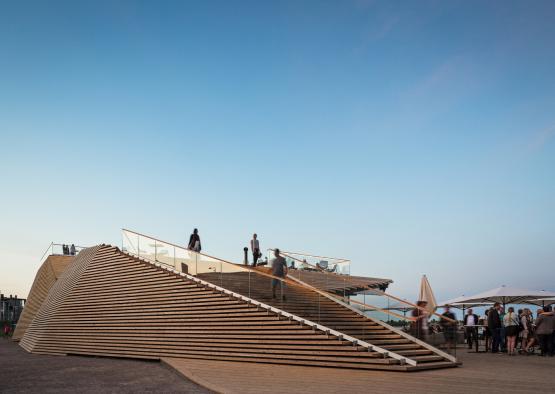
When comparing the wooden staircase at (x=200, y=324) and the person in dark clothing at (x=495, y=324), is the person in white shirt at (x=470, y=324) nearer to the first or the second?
the person in dark clothing at (x=495, y=324)

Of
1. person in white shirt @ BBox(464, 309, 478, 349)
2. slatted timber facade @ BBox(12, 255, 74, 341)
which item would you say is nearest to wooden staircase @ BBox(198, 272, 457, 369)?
person in white shirt @ BBox(464, 309, 478, 349)

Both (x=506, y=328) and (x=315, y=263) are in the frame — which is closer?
(x=506, y=328)

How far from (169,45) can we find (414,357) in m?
12.3

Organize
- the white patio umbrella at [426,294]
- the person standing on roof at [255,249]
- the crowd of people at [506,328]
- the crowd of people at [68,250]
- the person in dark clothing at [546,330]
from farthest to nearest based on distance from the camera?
the crowd of people at [68,250], the person standing on roof at [255,249], the white patio umbrella at [426,294], the person in dark clothing at [546,330], the crowd of people at [506,328]

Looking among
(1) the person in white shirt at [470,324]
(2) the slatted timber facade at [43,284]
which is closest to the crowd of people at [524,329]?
(1) the person in white shirt at [470,324]

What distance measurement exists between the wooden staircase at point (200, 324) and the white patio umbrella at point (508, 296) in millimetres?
5949

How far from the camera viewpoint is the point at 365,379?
816cm

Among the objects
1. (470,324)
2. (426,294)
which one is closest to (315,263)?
(426,294)

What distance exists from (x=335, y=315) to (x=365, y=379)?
12.3ft

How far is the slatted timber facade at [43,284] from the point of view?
25652mm

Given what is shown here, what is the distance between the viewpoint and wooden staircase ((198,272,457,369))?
10406 mm

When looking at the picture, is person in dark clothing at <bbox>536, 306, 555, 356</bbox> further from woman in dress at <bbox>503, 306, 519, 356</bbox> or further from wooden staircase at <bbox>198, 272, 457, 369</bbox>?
wooden staircase at <bbox>198, 272, 457, 369</bbox>

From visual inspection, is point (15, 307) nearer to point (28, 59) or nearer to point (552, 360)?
point (28, 59)

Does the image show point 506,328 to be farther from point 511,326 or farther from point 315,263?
point 315,263
